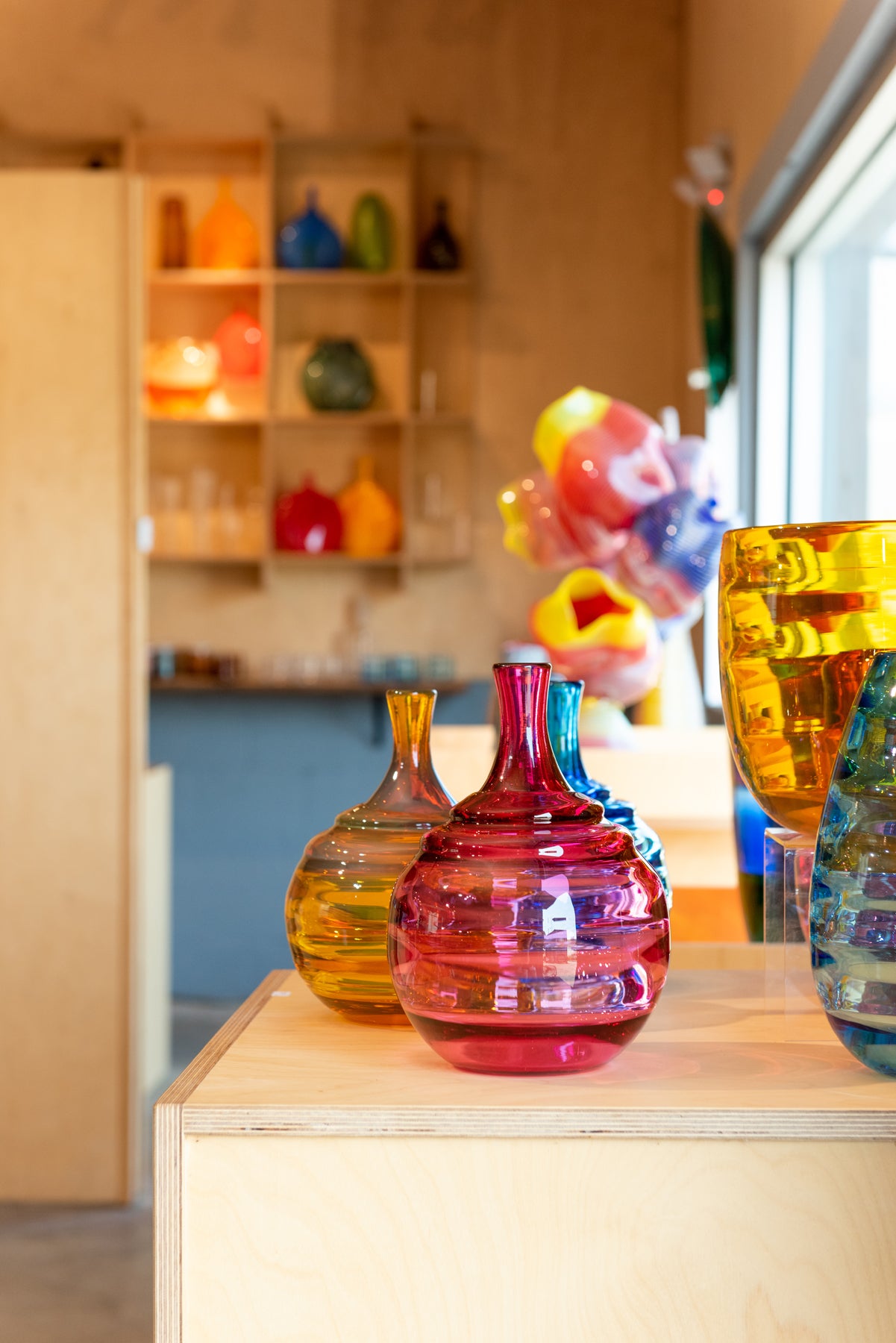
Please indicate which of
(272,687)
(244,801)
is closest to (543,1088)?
(272,687)

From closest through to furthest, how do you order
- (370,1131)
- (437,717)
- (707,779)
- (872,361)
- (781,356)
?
(370,1131), (707,779), (872,361), (781,356), (437,717)

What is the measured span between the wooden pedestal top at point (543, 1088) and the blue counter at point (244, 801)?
12.0 feet

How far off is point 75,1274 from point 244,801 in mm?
2143

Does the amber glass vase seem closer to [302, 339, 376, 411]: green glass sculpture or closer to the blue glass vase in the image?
[302, 339, 376, 411]: green glass sculpture

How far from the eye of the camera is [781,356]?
3186mm

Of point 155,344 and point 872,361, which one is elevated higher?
point 155,344

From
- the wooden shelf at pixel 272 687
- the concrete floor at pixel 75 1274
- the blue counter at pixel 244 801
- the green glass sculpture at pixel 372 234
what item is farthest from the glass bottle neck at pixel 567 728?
the green glass sculpture at pixel 372 234

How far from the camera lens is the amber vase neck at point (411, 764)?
2.29ft

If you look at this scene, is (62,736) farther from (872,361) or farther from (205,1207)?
(205,1207)

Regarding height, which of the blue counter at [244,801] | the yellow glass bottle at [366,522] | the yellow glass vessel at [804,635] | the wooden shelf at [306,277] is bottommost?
the blue counter at [244,801]

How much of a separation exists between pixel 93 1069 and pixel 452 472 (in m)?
2.93

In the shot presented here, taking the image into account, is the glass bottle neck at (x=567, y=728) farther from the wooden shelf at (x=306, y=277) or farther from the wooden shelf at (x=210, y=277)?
the wooden shelf at (x=210, y=277)

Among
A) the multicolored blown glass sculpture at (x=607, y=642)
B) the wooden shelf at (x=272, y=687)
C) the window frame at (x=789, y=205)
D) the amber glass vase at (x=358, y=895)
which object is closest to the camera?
the amber glass vase at (x=358, y=895)

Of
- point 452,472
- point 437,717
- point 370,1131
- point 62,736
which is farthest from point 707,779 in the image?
point 452,472
